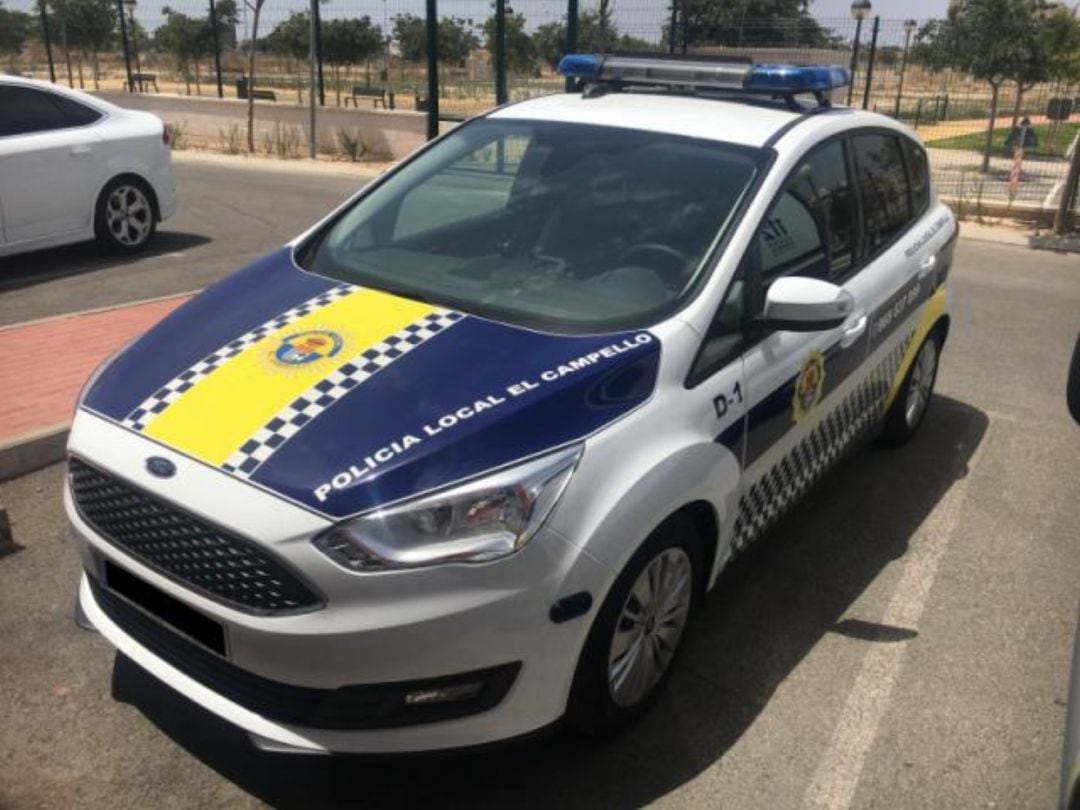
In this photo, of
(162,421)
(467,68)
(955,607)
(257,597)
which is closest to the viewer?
(257,597)

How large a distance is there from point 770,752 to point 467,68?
2250 centimetres

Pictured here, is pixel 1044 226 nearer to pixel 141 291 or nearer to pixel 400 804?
pixel 141 291

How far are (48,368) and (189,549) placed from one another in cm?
360

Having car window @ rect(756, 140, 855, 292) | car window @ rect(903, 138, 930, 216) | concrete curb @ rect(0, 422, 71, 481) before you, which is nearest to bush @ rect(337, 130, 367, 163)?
concrete curb @ rect(0, 422, 71, 481)

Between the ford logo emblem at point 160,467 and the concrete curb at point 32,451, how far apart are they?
2.32 metres

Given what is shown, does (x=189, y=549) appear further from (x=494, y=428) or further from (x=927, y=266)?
(x=927, y=266)

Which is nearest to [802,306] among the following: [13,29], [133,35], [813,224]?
[813,224]

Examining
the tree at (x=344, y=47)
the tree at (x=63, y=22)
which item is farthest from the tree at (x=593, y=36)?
the tree at (x=63, y=22)

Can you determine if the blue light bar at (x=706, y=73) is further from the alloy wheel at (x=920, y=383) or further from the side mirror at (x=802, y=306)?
the alloy wheel at (x=920, y=383)

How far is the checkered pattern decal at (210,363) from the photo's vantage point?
102 inches

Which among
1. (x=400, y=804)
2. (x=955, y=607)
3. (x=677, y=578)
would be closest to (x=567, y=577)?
(x=677, y=578)

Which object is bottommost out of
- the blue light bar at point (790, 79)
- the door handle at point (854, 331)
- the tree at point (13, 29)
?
the door handle at point (854, 331)

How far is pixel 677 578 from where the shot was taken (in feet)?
9.40

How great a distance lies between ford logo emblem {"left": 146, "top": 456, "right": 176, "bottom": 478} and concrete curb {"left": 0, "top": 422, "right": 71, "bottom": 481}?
2317 millimetres
